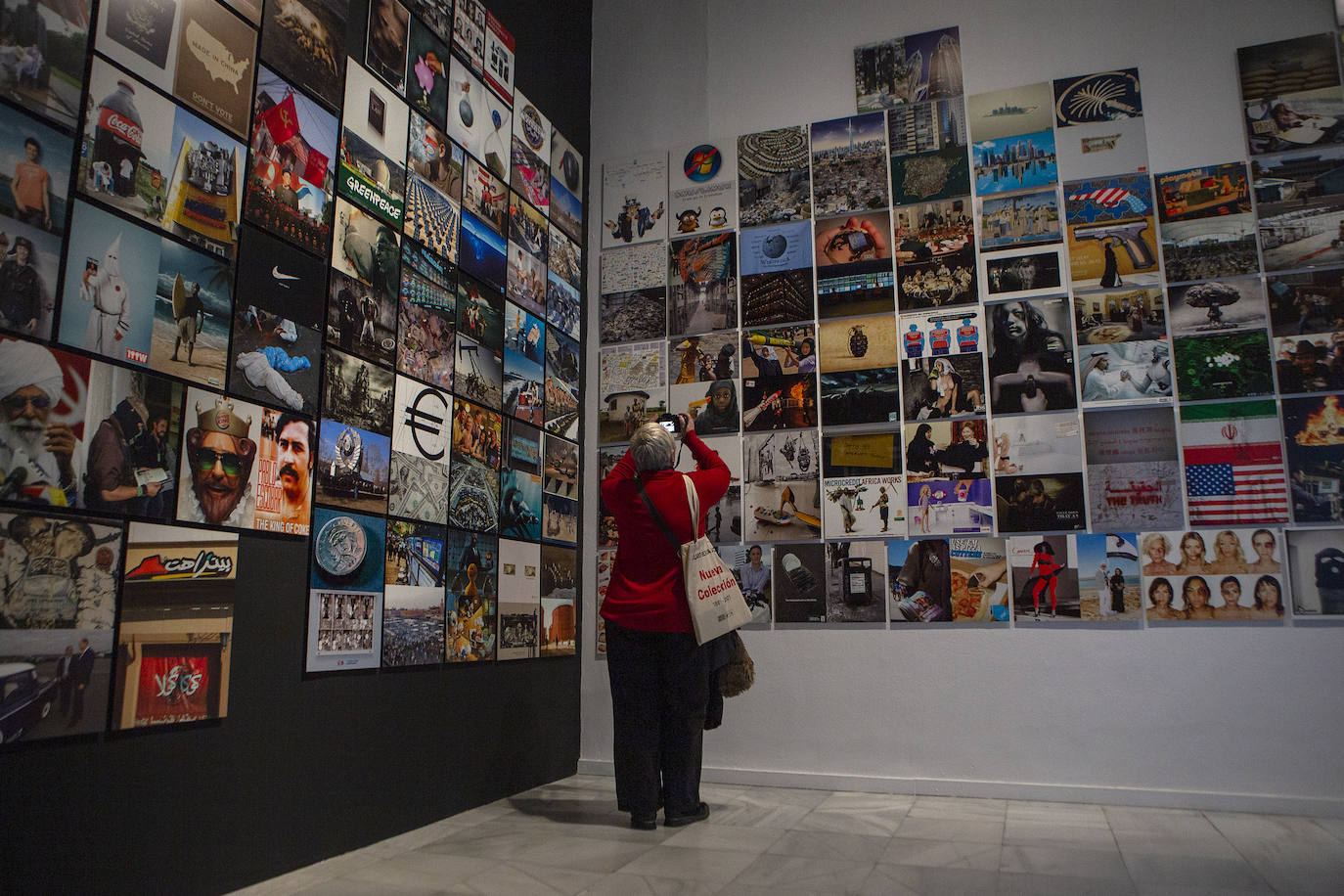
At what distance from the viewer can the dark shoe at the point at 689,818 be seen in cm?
337

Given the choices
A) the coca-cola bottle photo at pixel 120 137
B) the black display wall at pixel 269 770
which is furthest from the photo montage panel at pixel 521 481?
the coca-cola bottle photo at pixel 120 137

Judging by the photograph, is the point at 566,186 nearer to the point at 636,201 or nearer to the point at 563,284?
the point at 636,201

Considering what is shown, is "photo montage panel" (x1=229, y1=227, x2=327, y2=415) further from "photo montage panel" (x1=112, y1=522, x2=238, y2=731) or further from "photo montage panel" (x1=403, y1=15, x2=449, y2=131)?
"photo montage panel" (x1=403, y1=15, x2=449, y2=131)

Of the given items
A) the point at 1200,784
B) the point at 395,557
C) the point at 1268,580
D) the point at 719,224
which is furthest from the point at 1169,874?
the point at 719,224

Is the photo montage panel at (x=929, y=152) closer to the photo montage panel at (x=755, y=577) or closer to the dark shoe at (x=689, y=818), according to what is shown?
the photo montage panel at (x=755, y=577)

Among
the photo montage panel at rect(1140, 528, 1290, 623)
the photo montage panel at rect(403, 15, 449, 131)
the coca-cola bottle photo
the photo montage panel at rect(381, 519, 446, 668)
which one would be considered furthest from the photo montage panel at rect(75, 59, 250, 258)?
the photo montage panel at rect(1140, 528, 1290, 623)

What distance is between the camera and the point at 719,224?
4.81 meters

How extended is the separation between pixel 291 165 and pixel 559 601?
7.70ft

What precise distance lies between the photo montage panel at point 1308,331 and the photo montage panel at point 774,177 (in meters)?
2.08

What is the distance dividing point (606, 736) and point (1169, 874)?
261cm

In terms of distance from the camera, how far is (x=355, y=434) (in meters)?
3.10

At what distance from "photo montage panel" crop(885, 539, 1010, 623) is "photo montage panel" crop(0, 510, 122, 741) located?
308 cm

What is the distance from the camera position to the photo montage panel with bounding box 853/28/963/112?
176 inches

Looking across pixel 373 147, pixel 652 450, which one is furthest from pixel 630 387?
pixel 373 147
